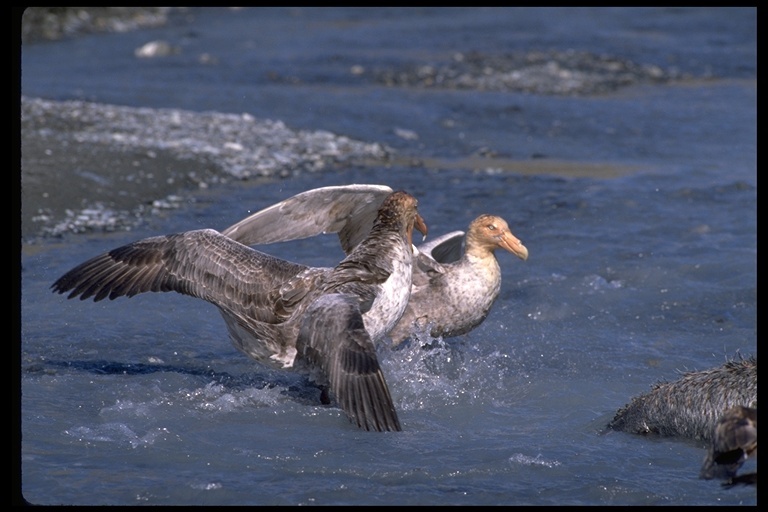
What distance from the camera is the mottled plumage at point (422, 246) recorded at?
7324 mm

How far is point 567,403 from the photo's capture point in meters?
6.51

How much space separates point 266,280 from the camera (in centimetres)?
671

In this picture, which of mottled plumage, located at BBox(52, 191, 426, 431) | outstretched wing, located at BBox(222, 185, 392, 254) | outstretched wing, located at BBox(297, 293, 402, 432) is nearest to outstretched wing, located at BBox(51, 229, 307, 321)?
mottled plumage, located at BBox(52, 191, 426, 431)

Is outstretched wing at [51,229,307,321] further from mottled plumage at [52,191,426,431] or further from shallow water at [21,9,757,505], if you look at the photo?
shallow water at [21,9,757,505]

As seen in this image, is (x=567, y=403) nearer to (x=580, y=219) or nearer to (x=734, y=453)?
(x=734, y=453)

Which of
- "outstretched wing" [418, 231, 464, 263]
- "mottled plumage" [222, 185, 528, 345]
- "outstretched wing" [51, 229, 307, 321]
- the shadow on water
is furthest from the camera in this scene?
"outstretched wing" [418, 231, 464, 263]

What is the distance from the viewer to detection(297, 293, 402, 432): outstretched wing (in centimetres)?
543

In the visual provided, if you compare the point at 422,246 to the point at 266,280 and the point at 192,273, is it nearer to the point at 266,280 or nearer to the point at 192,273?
the point at 266,280

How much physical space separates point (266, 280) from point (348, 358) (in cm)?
126

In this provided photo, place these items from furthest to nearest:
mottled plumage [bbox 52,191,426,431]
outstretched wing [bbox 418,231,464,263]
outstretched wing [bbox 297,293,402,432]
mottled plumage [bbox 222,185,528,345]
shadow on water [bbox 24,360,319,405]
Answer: outstretched wing [bbox 418,231,464,263] < mottled plumage [bbox 222,185,528,345] < shadow on water [bbox 24,360,319,405] < mottled plumage [bbox 52,191,426,431] < outstretched wing [bbox 297,293,402,432]

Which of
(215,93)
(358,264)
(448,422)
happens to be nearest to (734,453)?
(448,422)

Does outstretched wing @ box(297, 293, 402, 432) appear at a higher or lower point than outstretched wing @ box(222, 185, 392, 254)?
lower

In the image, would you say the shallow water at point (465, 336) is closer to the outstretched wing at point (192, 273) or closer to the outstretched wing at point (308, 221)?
the outstretched wing at point (192, 273)

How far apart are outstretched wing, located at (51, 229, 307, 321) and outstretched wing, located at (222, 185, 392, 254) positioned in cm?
82
